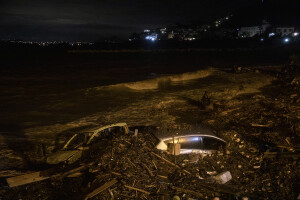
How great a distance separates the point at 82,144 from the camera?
25.2 ft

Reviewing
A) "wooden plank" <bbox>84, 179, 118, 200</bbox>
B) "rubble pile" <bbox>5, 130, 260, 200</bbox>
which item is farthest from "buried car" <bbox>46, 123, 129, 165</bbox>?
"wooden plank" <bbox>84, 179, 118, 200</bbox>

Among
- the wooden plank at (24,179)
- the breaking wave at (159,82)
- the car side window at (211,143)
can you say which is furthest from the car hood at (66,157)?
the breaking wave at (159,82)

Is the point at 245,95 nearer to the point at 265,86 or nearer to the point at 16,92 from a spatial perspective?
the point at 265,86

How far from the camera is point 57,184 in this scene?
6.38 m

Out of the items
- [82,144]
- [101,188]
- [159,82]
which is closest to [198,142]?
[101,188]

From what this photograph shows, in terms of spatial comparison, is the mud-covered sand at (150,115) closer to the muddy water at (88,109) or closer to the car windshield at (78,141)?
the muddy water at (88,109)

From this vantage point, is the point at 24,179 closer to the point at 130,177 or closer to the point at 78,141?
the point at 78,141

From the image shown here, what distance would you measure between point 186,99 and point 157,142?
12.0 m

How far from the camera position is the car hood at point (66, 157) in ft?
23.3

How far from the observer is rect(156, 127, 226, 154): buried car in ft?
23.9

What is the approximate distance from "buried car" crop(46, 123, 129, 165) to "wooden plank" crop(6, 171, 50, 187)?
711 mm

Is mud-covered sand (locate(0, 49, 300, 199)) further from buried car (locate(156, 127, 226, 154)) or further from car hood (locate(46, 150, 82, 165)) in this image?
car hood (locate(46, 150, 82, 165))

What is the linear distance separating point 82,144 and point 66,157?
67cm

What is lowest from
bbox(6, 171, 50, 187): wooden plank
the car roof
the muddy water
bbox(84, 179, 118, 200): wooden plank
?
the muddy water
